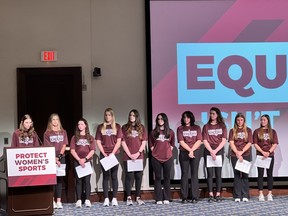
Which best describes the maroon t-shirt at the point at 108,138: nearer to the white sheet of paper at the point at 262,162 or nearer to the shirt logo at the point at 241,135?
the shirt logo at the point at 241,135

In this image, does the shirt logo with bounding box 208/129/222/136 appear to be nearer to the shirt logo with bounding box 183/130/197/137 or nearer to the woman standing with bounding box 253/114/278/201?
the shirt logo with bounding box 183/130/197/137

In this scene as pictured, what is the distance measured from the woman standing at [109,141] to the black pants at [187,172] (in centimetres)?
102

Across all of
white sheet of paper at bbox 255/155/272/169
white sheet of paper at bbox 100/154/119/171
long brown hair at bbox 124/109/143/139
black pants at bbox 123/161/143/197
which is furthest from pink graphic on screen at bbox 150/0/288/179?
white sheet of paper at bbox 100/154/119/171

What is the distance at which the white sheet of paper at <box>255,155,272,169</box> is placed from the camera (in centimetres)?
768

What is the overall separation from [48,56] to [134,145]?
2069mm

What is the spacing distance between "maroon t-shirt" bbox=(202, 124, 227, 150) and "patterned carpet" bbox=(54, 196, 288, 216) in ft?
3.00

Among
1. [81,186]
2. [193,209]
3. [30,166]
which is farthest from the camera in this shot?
[81,186]

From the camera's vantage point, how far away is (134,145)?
7.77 metres

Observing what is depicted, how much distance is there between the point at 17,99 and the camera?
26.8ft

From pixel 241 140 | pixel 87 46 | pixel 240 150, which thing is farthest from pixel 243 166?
pixel 87 46

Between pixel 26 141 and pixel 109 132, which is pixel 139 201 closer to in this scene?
→ pixel 109 132

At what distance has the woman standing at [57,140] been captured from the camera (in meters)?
7.54

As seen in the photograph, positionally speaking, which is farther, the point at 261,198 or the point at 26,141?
the point at 261,198

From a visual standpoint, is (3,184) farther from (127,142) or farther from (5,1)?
(5,1)
